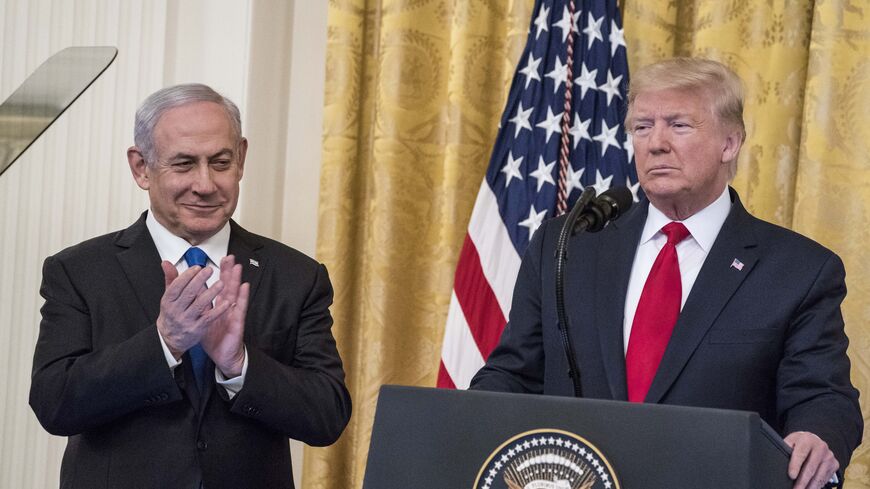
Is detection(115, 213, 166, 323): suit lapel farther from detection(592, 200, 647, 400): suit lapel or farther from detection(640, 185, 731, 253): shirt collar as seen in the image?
detection(640, 185, 731, 253): shirt collar

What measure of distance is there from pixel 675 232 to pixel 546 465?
1.17 m

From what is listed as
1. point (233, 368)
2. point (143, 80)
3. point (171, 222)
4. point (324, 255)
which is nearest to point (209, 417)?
point (233, 368)

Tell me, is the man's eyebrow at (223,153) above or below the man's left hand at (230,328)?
above

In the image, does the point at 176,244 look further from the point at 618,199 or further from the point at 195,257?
the point at 618,199

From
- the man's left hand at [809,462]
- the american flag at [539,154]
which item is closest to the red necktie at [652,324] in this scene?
the man's left hand at [809,462]

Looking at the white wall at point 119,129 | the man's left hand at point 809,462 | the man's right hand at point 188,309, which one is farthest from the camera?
the white wall at point 119,129

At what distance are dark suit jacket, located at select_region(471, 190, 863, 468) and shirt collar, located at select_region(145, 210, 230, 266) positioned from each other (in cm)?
73

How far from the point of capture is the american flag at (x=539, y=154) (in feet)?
13.8

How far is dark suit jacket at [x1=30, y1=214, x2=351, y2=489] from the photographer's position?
2484 millimetres

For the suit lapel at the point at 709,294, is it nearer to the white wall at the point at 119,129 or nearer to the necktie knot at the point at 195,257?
the necktie knot at the point at 195,257

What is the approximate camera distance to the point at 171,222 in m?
2.74

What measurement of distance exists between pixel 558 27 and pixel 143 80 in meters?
1.74

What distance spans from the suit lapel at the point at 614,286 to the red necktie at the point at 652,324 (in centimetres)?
3

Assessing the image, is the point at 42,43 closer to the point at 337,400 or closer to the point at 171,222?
the point at 171,222
